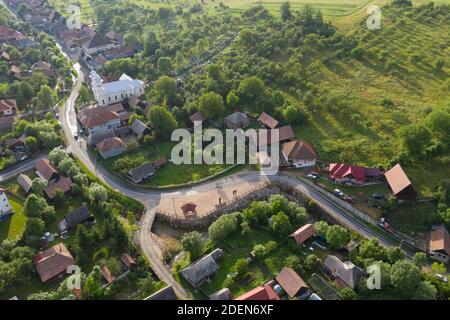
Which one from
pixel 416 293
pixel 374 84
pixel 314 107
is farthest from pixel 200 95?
pixel 416 293

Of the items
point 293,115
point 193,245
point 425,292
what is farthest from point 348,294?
point 293,115

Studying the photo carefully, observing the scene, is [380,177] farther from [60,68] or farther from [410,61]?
[60,68]

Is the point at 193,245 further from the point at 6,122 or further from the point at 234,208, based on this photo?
the point at 6,122

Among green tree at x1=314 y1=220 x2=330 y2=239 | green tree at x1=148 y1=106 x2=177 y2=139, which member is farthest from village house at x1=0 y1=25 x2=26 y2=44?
green tree at x1=314 y1=220 x2=330 y2=239

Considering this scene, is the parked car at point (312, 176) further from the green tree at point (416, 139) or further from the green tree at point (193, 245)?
the green tree at point (193, 245)

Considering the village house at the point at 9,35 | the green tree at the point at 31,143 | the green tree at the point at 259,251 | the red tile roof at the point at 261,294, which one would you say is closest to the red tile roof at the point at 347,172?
the green tree at the point at 259,251
